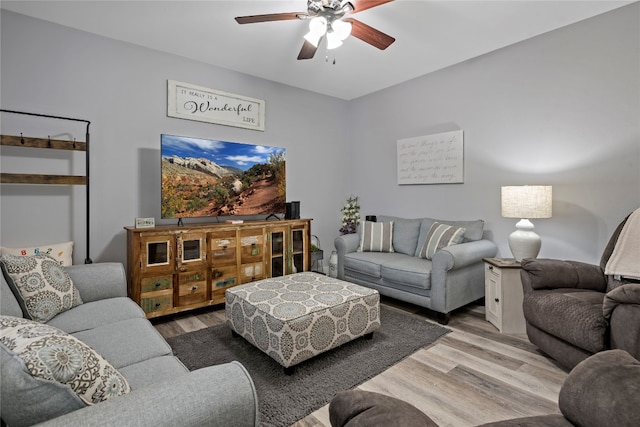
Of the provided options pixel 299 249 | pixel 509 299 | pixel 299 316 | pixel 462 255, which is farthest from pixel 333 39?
pixel 509 299

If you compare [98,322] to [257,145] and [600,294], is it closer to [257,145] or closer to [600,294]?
[257,145]

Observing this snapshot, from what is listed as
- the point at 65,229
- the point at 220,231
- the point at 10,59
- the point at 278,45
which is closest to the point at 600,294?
the point at 220,231

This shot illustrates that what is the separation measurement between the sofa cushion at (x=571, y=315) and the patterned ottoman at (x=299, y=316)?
1094 mm

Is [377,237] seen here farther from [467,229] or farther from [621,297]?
[621,297]

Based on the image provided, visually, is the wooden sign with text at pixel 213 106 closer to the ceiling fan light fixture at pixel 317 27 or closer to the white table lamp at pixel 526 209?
the ceiling fan light fixture at pixel 317 27

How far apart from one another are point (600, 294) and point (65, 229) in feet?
13.8

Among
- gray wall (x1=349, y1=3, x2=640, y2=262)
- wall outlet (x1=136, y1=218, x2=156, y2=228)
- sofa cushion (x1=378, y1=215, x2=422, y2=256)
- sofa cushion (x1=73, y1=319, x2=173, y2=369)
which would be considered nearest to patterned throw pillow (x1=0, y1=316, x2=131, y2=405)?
sofa cushion (x1=73, y1=319, x2=173, y2=369)

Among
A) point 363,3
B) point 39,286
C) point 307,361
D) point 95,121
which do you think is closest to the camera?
point 39,286

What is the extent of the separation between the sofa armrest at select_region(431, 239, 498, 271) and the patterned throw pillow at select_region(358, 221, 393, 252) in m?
0.96

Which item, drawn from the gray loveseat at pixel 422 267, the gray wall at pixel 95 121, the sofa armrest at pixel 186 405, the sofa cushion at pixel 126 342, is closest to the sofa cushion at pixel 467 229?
the gray loveseat at pixel 422 267

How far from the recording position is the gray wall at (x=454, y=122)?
8.41ft

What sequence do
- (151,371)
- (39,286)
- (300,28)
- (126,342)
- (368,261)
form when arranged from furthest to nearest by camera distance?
(368,261), (300,28), (39,286), (126,342), (151,371)

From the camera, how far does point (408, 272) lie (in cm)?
300

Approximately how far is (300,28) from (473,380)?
9.94 feet
